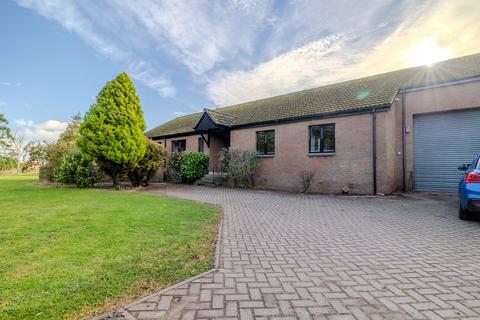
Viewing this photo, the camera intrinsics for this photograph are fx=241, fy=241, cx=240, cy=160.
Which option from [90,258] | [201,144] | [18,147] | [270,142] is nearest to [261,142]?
[270,142]

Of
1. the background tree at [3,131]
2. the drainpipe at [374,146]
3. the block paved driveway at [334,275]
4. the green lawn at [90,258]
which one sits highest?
the background tree at [3,131]

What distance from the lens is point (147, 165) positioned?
15516 mm

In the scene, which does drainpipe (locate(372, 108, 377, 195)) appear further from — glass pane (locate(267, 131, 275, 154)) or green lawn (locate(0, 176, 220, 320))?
green lawn (locate(0, 176, 220, 320))

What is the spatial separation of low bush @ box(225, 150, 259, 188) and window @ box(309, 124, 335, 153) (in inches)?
137

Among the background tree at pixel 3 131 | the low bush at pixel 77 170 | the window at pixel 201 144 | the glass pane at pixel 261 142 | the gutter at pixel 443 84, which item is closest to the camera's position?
the gutter at pixel 443 84

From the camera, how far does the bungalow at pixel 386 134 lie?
1125 centimetres

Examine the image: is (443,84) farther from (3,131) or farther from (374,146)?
(3,131)

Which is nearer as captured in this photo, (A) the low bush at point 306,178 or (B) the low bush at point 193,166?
(A) the low bush at point 306,178

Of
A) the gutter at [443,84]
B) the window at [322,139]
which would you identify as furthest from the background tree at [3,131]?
the gutter at [443,84]

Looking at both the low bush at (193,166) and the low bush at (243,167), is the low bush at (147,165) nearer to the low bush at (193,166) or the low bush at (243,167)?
the low bush at (193,166)

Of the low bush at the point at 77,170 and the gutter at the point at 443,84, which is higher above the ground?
the gutter at the point at 443,84

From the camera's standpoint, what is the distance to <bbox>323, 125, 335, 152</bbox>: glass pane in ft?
41.9

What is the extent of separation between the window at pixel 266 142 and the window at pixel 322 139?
255cm

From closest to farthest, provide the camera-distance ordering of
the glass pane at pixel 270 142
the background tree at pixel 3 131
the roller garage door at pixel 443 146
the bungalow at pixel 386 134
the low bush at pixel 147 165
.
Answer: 1. the roller garage door at pixel 443 146
2. the bungalow at pixel 386 134
3. the glass pane at pixel 270 142
4. the low bush at pixel 147 165
5. the background tree at pixel 3 131
